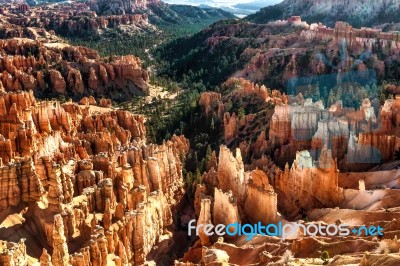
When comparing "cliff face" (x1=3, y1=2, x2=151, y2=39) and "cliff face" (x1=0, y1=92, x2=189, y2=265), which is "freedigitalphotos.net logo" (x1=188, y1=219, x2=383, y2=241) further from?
"cliff face" (x1=3, y1=2, x2=151, y2=39)

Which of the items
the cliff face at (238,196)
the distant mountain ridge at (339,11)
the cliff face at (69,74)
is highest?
the distant mountain ridge at (339,11)

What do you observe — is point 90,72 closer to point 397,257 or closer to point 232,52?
point 232,52

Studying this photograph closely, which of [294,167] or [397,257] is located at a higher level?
[397,257]

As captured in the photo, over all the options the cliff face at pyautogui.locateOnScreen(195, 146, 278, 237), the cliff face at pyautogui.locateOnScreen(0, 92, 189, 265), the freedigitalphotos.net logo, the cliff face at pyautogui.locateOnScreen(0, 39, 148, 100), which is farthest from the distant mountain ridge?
the freedigitalphotos.net logo

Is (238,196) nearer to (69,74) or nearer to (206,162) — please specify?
(206,162)

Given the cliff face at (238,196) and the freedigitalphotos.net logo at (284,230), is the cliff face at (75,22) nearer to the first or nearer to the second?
the cliff face at (238,196)

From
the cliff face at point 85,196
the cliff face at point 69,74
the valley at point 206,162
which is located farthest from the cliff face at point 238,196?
the cliff face at point 69,74

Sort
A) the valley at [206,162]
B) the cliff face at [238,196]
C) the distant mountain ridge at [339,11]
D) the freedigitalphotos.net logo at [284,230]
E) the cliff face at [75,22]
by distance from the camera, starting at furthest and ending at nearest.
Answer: the cliff face at [75,22] < the distant mountain ridge at [339,11] < the cliff face at [238,196] < the valley at [206,162] < the freedigitalphotos.net logo at [284,230]

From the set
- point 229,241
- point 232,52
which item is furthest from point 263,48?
point 229,241
